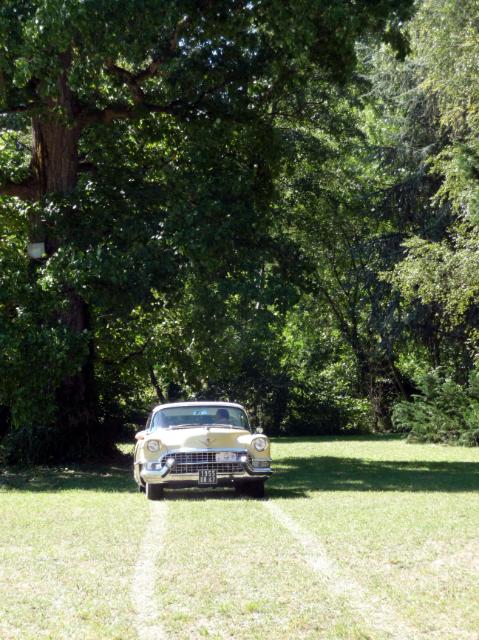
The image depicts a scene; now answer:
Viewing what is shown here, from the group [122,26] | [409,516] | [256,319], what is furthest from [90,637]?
[256,319]

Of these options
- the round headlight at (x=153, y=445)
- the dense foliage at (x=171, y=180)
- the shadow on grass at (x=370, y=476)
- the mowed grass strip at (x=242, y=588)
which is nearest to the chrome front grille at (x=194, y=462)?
the round headlight at (x=153, y=445)

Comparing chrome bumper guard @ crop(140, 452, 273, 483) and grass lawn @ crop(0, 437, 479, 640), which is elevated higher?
chrome bumper guard @ crop(140, 452, 273, 483)

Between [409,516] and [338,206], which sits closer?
[409,516]

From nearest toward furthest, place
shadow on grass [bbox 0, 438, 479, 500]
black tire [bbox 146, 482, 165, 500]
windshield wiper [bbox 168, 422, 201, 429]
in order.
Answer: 1. black tire [bbox 146, 482, 165, 500]
2. windshield wiper [bbox 168, 422, 201, 429]
3. shadow on grass [bbox 0, 438, 479, 500]

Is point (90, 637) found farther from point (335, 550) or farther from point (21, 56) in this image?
point (21, 56)

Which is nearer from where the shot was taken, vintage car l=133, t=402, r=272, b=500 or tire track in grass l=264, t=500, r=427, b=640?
tire track in grass l=264, t=500, r=427, b=640

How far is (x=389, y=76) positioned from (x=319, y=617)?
2945 centimetres

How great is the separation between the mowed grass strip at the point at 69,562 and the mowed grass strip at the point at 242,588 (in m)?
0.40

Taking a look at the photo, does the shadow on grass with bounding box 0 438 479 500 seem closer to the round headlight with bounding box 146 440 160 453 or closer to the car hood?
the car hood

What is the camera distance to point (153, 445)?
15.6 meters

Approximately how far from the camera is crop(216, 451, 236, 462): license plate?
15.6 metres

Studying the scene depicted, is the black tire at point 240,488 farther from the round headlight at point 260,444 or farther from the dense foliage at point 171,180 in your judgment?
the dense foliage at point 171,180

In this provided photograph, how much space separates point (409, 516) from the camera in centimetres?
1282

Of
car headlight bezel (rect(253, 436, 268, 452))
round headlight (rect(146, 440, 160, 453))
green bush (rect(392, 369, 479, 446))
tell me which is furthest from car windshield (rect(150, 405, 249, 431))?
green bush (rect(392, 369, 479, 446))
